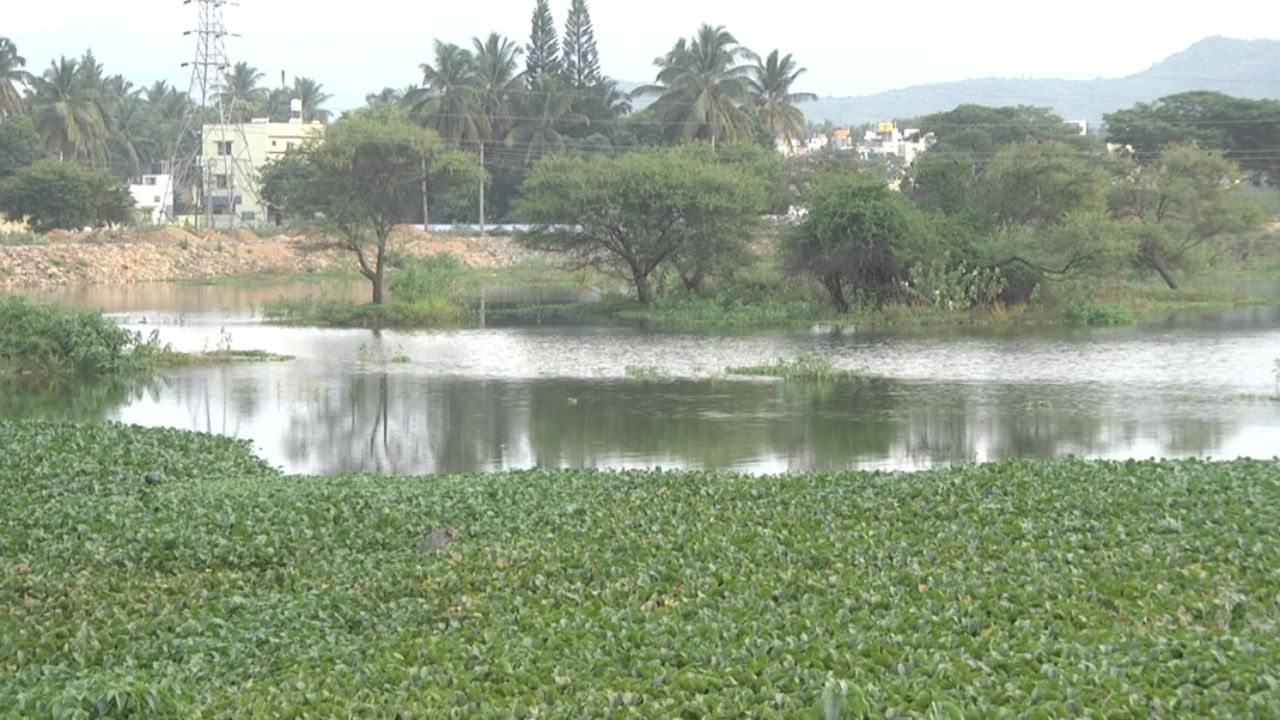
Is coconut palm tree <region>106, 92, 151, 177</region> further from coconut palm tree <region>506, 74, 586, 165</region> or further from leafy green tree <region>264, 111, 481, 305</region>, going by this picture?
leafy green tree <region>264, 111, 481, 305</region>

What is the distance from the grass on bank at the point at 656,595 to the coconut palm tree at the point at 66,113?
78.7 metres

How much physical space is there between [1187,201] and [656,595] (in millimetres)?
47083

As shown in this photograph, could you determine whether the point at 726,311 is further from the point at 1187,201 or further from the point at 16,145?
the point at 16,145

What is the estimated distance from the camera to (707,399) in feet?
85.0

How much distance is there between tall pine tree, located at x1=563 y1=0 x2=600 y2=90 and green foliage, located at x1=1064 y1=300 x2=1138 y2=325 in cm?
5086

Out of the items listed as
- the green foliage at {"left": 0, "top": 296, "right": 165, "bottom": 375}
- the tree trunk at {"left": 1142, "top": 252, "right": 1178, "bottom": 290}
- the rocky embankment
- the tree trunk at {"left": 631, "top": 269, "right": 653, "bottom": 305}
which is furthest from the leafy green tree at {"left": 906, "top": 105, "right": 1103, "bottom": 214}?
the green foliage at {"left": 0, "top": 296, "right": 165, "bottom": 375}

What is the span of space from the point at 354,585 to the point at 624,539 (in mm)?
2218

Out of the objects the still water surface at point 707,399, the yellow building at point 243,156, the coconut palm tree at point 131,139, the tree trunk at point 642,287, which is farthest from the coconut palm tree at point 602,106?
the still water surface at point 707,399

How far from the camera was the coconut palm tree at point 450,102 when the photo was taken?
8031 cm

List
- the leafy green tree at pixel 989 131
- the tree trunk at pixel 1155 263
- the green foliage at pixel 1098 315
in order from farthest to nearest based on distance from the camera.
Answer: the leafy green tree at pixel 989 131 → the tree trunk at pixel 1155 263 → the green foliage at pixel 1098 315

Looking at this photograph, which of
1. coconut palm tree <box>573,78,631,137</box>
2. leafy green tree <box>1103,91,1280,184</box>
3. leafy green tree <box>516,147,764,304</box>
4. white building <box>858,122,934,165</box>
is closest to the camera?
leafy green tree <box>516,147,764,304</box>

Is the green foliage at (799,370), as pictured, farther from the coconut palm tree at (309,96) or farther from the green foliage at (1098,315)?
the coconut palm tree at (309,96)

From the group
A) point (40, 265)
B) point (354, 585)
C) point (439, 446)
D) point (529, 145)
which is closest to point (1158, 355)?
point (439, 446)

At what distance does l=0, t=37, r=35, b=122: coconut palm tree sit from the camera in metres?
88.6
